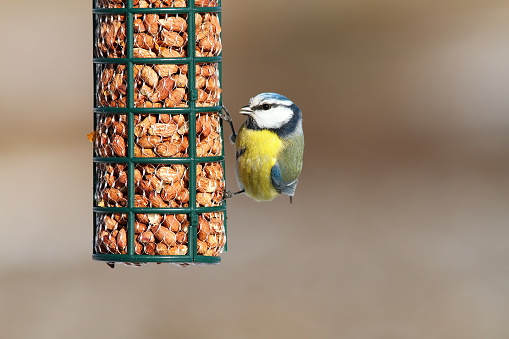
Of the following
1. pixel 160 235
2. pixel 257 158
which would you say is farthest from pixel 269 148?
pixel 160 235

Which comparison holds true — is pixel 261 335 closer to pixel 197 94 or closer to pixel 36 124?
pixel 36 124

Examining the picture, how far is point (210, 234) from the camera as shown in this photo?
16.1 feet

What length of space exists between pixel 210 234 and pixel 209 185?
0.23 metres

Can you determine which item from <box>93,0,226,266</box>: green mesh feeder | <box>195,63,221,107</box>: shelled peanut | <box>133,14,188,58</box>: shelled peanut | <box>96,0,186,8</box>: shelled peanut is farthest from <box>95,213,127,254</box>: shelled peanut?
<box>96,0,186,8</box>: shelled peanut

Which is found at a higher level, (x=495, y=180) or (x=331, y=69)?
(x=331, y=69)

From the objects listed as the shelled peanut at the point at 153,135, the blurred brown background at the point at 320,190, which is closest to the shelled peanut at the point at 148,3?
the shelled peanut at the point at 153,135

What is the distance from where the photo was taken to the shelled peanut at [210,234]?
4.86m

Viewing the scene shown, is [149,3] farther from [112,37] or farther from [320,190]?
[320,190]

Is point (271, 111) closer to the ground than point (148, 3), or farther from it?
closer to the ground

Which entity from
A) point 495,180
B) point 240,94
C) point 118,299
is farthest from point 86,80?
point 495,180

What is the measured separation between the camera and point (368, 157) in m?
12.8

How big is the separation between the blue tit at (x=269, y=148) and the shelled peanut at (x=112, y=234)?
79 cm

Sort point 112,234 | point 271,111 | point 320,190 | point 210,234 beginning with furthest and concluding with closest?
1. point 320,190
2. point 271,111
3. point 210,234
4. point 112,234

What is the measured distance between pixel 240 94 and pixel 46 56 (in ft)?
7.38
